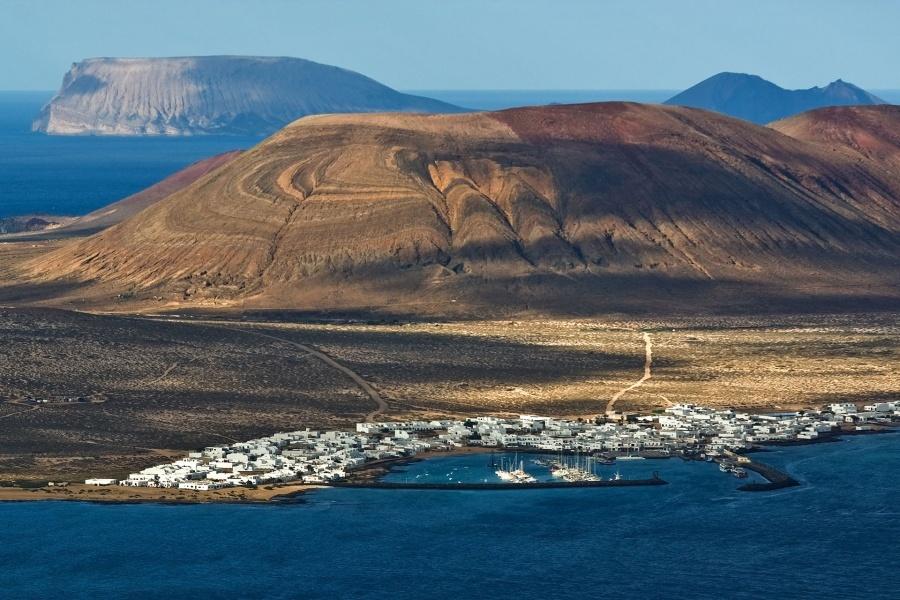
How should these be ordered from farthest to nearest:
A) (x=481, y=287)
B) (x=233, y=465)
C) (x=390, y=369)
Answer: (x=481, y=287), (x=390, y=369), (x=233, y=465)

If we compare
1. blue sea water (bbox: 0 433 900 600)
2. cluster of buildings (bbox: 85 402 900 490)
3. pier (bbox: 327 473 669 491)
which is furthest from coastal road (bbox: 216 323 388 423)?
blue sea water (bbox: 0 433 900 600)

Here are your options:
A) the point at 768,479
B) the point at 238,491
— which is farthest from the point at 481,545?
the point at 768,479

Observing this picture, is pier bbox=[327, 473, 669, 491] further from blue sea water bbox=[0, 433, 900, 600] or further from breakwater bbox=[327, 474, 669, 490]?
blue sea water bbox=[0, 433, 900, 600]

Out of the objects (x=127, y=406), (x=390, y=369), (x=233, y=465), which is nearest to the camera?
(x=233, y=465)

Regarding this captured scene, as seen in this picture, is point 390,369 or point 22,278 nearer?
point 390,369

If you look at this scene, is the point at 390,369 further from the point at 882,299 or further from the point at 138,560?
the point at 882,299

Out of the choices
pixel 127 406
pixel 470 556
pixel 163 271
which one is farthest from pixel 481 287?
pixel 470 556
